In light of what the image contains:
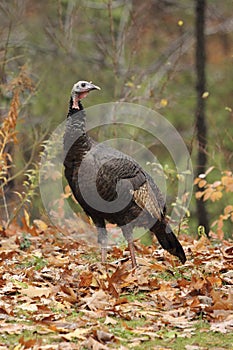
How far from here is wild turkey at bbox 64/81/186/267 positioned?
572cm

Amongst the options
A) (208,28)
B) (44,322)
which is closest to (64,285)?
(44,322)

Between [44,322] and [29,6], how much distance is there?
31.2 ft

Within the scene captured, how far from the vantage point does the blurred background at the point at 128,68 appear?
10200 mm

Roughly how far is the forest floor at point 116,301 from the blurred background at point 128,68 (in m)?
3.29

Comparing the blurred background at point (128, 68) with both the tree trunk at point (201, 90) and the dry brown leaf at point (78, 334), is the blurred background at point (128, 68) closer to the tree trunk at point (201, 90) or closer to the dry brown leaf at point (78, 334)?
the tree trunk at point (201, 90)

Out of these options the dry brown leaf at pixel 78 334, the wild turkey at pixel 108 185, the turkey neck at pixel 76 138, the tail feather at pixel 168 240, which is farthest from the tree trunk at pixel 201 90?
the dry brown leaf at pixel 78 334

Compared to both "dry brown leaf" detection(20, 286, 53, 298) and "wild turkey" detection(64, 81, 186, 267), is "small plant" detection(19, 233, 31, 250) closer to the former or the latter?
"wild turkey" detection(64, 81, 186, 267)

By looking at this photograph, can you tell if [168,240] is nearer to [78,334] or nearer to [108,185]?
[108,185]

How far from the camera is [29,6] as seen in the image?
42.1 feet

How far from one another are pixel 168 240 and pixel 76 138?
4.03ft

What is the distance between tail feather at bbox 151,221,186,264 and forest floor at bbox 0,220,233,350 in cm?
12

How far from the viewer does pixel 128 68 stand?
10125 millimetres

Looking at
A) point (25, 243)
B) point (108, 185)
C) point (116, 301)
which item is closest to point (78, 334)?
point (116, 301)

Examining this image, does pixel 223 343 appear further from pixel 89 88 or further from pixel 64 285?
pixel 89 88
